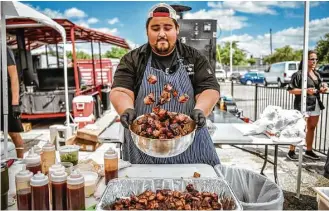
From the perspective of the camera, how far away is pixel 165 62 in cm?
202

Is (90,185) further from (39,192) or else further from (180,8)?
(180,8)

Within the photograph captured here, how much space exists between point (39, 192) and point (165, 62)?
112 cm

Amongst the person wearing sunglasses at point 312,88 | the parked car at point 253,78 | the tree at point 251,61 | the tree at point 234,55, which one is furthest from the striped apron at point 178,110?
the tree at point 251,61

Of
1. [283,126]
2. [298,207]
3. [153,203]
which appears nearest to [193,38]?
[283,126]

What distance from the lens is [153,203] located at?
1325 millimetres

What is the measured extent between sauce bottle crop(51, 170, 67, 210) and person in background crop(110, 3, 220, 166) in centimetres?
61

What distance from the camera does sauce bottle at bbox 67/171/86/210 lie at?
1.26 m

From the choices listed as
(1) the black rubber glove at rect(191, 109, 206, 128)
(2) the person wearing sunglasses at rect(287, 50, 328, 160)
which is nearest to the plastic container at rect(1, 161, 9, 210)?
(1) the black rubber glove at rect(191, 109, 206, 128)

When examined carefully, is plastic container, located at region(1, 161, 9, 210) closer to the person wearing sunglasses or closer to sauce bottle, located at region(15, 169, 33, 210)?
sauce bottle, located at region(15, 169, 33, 210)

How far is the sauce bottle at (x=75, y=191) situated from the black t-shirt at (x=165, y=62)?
955mm

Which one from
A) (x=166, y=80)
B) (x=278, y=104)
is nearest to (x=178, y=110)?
(x=166, y=80)

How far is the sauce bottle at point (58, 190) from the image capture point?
1278 mm

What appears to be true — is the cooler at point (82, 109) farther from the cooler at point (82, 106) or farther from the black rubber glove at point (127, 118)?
the black rubber glove at point (127, 118)

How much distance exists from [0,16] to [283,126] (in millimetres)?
2722
